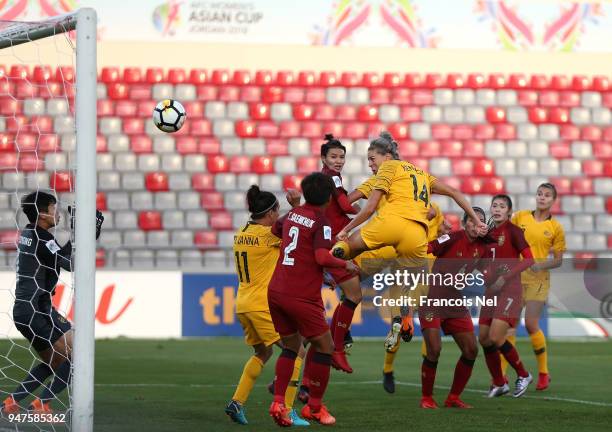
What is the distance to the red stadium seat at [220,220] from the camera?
20016mm

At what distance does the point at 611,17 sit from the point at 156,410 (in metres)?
17.3

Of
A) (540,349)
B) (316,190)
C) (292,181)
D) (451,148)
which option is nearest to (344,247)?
(316,190)

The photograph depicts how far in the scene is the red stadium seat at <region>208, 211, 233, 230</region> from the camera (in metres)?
20.0

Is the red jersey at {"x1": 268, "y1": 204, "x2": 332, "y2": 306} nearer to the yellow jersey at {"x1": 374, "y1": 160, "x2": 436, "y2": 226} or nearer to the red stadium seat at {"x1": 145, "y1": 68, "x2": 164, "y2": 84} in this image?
the yellow jersey at {"x1": 374, "y1": 160, "x2": 436, "y2": 226}

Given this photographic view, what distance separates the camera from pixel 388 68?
74.4 ft

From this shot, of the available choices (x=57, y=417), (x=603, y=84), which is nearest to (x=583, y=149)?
(x=603, y=84)

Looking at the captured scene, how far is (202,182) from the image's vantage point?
20609 millimetres

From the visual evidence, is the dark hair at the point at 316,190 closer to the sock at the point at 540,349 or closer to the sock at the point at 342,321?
the sock at the point at 342,321

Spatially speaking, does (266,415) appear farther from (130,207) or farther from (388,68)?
(388,68)

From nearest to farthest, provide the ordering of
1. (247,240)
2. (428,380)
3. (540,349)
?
(247,240)
(428,380)
(540,349)

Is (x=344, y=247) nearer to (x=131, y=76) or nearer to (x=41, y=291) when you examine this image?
(x=41, y=291)

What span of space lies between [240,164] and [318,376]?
13.4 metres

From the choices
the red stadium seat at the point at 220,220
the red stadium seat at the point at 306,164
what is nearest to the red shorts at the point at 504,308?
the red stadium seat at the point at 220,220

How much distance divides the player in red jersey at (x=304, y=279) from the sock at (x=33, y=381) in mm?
2061
